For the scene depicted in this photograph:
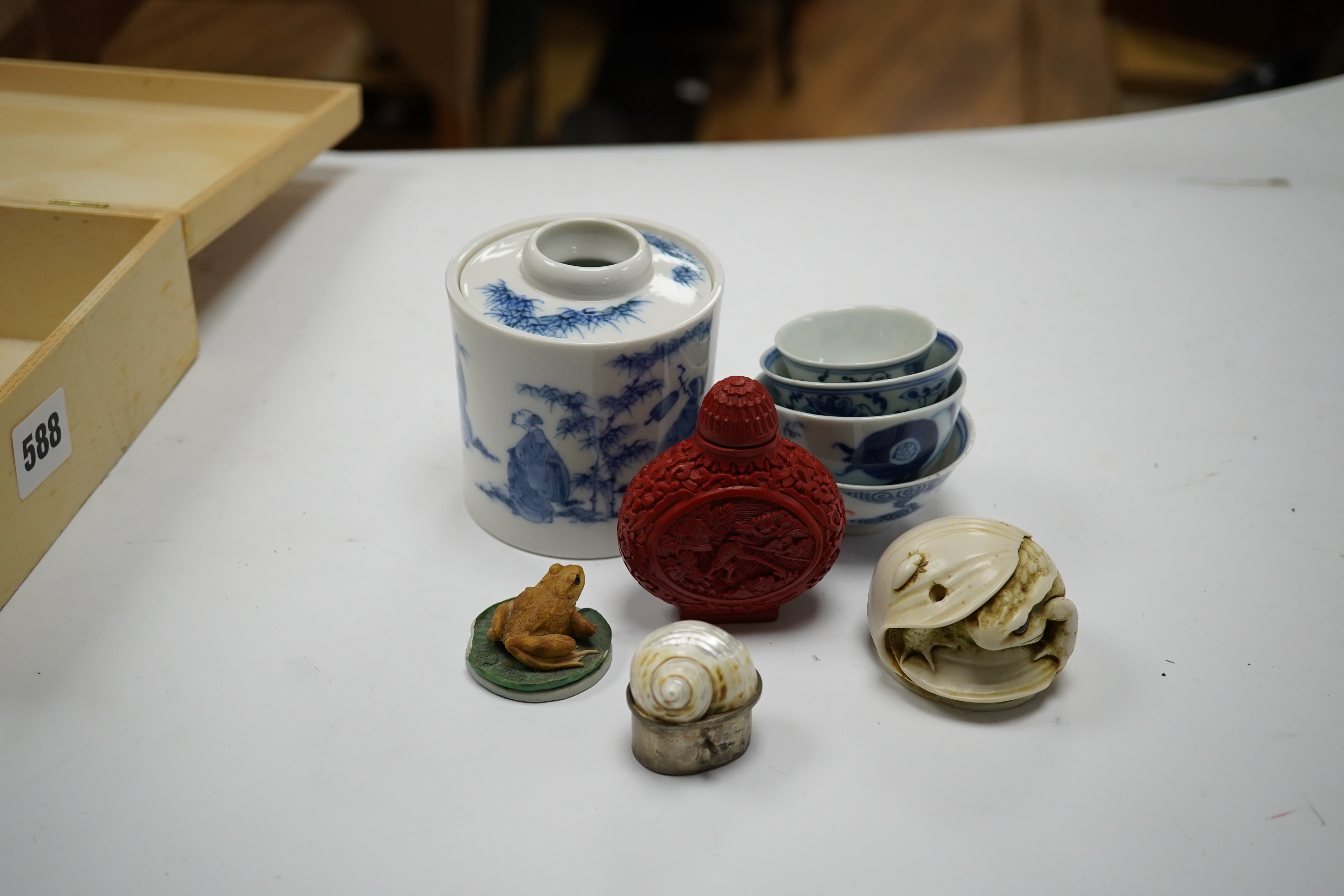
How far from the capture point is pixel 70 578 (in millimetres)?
1217

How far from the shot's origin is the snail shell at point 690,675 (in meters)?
0.95

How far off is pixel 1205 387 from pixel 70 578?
4.72 ft

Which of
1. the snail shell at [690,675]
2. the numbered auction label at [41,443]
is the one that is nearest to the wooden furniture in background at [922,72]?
the numbered auction label at [41,443]

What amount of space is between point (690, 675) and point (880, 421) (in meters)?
0.37

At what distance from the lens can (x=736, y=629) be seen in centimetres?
118

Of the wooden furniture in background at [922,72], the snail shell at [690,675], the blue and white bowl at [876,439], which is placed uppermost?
the blue and white bowl at [876,439]

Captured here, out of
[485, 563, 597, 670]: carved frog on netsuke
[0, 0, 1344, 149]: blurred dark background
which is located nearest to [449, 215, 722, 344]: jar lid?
[485, 563, 597, 670]: carved frog on netsuke

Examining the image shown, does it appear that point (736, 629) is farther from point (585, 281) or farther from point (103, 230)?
point (103, 230)

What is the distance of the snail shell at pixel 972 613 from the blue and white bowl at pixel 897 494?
11cm

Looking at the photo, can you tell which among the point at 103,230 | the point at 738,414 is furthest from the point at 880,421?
the point at 103,230

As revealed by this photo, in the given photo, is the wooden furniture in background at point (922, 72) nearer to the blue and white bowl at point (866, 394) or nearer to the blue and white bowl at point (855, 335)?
the blue and white bowl at point (855, 335)

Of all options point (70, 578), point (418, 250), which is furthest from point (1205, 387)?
point (70, 578)

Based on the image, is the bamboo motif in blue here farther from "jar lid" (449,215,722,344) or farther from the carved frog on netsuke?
the carved frog on netsuke

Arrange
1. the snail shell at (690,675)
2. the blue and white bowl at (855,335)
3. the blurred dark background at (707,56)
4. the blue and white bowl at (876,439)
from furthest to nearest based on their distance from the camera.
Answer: the blurred dark background at (707,56), the blue and white bowl at (855,335), the blue and white bowl at (876,439), the snail shell at (690,675)
